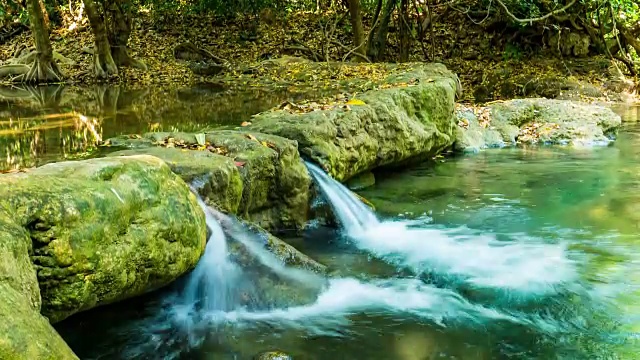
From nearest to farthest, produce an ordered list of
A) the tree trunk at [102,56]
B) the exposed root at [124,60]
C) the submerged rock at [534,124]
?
1. the submerged rock at [534,124]
2. the tree trunk at [102,56]
3. the exposed root at [124,60]

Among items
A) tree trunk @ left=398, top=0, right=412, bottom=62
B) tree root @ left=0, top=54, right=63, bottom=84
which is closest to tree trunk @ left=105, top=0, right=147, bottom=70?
tree root @ left=0, top=54, right=63, bottom=84

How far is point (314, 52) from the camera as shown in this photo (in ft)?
62.2

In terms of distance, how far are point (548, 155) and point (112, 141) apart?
683 centimetres

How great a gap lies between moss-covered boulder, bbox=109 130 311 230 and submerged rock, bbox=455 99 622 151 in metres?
4.96

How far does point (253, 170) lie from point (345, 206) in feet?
3.80

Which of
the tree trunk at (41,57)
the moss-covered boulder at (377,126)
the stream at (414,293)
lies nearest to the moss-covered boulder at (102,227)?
the stream at (414,293)

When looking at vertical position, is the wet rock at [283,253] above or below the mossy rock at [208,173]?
A: below

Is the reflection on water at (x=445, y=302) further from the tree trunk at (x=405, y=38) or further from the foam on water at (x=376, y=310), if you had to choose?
the tree trunk at (x=405, y=38)

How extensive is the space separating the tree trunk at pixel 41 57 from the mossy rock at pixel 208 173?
46.0ft

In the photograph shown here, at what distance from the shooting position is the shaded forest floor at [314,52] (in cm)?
1589

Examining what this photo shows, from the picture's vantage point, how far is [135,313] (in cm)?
389

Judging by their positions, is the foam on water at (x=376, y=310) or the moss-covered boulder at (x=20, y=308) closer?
the moss-covered boulder at (x=20, y=308)

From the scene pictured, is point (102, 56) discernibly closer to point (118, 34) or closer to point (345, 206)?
point (118, 34)

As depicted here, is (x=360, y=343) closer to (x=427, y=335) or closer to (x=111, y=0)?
(x=427, y=335)
